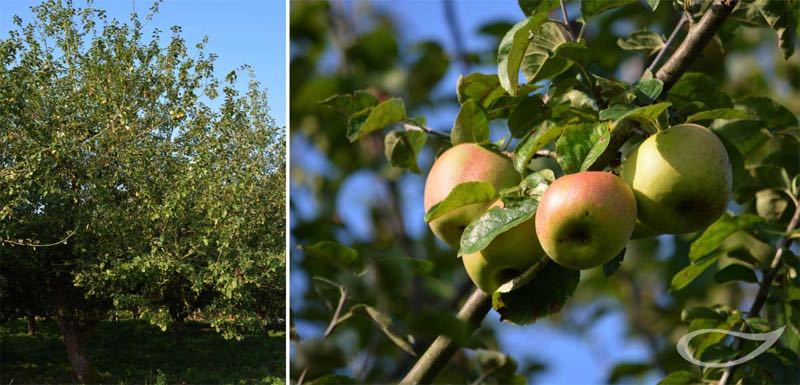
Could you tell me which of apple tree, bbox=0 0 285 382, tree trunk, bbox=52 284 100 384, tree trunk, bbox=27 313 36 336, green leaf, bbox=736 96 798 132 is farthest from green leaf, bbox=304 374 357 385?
tree trunk, bbox=27 313 36 336

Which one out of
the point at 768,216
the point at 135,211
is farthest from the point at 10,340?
the point at 768,216

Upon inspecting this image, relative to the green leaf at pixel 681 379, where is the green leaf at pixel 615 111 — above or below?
above

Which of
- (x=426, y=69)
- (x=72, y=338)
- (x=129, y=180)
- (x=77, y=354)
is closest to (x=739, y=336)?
(x=426, y=69)

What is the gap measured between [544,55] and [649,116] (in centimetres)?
17

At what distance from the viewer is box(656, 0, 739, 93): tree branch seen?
2.38ft

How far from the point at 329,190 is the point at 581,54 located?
24.9 inches

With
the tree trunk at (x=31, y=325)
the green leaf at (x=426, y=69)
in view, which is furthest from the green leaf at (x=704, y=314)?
the tree trunk at (x=31, y=325)

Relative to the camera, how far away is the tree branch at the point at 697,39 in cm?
73

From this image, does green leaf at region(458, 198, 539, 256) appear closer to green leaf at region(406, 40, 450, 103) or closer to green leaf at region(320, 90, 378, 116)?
green leaf at region(320, 90, 378, 116)

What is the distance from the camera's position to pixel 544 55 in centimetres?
82

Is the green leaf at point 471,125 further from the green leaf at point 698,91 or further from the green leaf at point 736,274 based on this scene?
the green leaf at point 736,274

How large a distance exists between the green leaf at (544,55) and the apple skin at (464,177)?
0.29 ft

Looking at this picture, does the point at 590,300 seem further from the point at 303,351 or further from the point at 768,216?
the point at 303,351

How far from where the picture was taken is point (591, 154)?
67 cm
